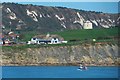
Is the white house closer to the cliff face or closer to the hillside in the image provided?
the hillside

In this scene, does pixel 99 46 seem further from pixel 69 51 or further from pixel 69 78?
pixel 69 78

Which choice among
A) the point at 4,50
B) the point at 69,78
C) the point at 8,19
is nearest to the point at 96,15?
the point at 8,19

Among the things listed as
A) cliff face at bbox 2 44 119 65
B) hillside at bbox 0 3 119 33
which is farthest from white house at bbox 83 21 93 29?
cliff face at bbox 2 44 119 65

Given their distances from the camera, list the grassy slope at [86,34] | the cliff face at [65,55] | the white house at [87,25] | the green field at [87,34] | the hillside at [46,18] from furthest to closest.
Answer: the white house at [87,25] → the hillside at [46,18] → the grassy slope at [86,34] → the green field at [87,34] → the cliff face at [65,55]

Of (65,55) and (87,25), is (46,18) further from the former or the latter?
(65,55)

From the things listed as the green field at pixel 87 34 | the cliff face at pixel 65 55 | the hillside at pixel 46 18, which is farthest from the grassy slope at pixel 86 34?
the cliff face at pixel 65 55

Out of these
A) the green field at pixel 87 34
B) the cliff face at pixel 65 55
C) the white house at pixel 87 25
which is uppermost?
the white house at pixel 87 25

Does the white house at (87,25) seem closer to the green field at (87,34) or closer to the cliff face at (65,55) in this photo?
the green field at (87,34)
